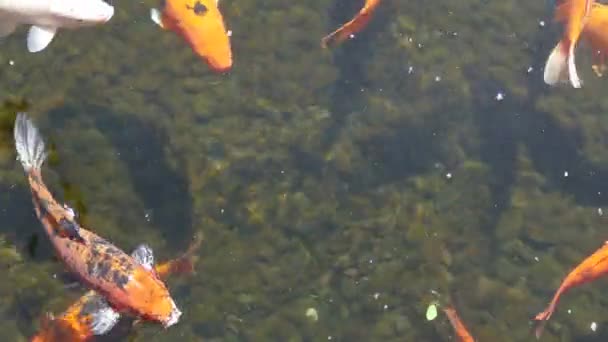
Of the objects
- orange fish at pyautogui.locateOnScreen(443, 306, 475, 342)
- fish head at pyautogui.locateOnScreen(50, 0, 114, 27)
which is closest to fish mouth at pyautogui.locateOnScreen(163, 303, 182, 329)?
orange fish at pyautogui.locateOnScreen(443, 306, 475, 342)

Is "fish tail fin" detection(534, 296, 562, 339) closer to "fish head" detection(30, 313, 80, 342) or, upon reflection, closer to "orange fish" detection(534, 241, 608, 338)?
"orange fish" detection(534, 241, 608, 338)

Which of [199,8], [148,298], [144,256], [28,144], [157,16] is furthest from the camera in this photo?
[157,16]

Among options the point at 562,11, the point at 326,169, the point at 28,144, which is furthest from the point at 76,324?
the point at 562,11

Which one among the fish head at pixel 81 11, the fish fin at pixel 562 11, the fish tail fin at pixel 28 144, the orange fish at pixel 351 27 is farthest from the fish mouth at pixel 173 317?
the fish fin at pixel 562 11

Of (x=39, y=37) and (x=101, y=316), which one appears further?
(x=39, y=37)

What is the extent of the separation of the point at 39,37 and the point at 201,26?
40.1 inches

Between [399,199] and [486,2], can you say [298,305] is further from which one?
[486,2]

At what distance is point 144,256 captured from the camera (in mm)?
4406

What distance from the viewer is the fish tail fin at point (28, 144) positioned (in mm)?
4559

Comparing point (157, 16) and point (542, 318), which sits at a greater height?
point (157, 16)

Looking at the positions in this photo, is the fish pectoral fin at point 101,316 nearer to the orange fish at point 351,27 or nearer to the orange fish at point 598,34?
the orange fish at point 351,27

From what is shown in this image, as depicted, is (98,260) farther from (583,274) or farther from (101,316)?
(583,274)

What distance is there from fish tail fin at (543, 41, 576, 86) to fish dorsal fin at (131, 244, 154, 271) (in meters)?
2.94

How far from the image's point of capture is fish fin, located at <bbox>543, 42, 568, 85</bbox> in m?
5.30
